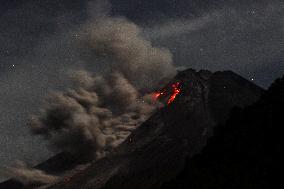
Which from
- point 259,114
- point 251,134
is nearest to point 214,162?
point 251,134

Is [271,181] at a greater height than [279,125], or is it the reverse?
[279,125]

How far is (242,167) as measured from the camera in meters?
108

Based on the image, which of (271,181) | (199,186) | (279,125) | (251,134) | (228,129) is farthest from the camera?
(228,129)

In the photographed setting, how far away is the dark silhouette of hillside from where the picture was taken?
330 ft

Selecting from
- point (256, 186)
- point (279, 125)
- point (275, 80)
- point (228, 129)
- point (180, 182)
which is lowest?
point (256, 186)

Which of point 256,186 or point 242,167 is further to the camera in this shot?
point 242,167

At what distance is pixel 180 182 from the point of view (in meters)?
112

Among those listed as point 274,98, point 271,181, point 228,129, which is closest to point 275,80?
point 274,98

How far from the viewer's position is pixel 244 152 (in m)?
114

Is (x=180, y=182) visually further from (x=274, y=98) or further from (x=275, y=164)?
(x=274, y=98)

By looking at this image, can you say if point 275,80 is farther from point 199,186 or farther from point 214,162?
point 199,186

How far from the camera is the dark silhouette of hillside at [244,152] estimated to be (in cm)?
10050

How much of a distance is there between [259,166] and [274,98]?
1084 inches

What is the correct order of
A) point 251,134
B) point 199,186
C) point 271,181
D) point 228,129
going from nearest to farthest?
1. point 271,181
2. point 199,186
3. point 251,134
4. point 228,129
